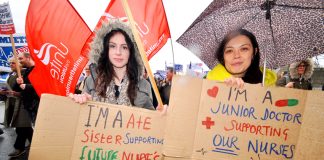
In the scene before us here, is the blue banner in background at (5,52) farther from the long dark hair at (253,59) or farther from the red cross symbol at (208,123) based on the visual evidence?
the red cross symbol at (208,123)

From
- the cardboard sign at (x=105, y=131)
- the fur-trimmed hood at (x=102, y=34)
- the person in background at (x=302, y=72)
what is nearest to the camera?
the cardboard sign at (x=105, y=131)

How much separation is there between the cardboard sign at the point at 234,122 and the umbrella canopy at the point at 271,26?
0.81 m

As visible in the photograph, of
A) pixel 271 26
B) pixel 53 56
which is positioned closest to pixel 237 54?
pixel 271 26

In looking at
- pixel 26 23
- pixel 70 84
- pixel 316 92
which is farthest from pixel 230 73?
pixel 26 23

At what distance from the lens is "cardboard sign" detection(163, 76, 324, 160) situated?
199cm

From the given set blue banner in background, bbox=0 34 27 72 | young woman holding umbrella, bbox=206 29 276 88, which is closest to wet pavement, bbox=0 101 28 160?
blue banner in background, bbox=0 34 27 72

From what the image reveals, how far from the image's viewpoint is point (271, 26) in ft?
9.12

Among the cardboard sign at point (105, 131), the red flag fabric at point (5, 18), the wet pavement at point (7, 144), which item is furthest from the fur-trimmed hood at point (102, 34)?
the wet pavement at point (7, 144)

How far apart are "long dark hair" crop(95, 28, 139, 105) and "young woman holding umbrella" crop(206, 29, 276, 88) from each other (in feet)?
2.25

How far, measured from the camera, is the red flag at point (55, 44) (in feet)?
8.71

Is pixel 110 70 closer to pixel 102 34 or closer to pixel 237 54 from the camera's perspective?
pixel 102 34

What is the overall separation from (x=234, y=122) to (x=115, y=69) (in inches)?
45.6

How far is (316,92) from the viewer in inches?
75.9

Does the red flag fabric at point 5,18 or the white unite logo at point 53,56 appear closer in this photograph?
the white unite logo at point 53,56
